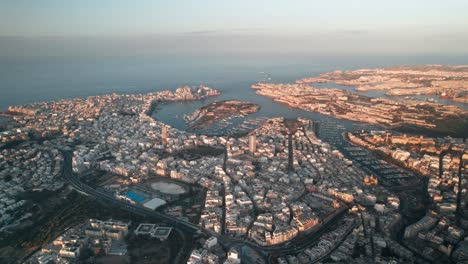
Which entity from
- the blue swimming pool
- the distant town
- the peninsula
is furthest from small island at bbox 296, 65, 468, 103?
the blue swimming pool

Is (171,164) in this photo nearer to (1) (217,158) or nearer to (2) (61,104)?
(1) (217,158)

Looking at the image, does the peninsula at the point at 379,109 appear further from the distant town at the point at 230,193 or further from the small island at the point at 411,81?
the small island at the point at 411,81

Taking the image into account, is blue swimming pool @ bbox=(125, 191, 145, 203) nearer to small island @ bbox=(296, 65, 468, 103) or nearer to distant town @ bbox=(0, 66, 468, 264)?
distant town @ bbox=(0, 66, 468, 264)

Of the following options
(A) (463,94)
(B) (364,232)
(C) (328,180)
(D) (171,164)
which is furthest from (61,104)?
(A) (463,94)

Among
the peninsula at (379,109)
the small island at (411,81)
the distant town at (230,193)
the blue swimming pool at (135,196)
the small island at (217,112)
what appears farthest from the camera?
the small island at (411,81)

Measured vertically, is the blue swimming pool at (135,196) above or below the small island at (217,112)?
below

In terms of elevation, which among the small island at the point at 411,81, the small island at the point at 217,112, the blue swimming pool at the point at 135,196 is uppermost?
the small island at the point at 411,81

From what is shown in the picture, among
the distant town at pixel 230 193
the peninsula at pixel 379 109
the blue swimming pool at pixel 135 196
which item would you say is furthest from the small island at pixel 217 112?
the blue swimming pool at pixel 135 196
